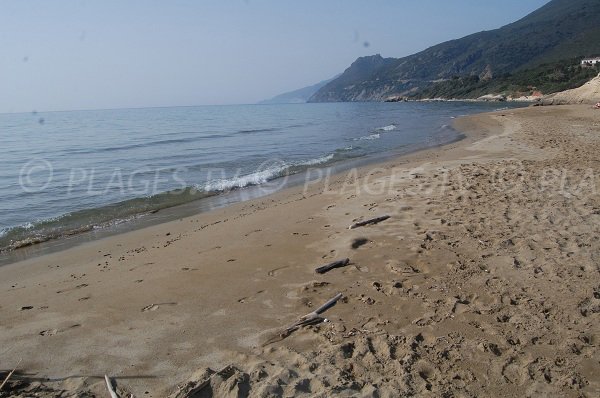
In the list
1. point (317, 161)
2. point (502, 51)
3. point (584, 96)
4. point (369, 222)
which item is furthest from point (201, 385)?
point (502, 51)

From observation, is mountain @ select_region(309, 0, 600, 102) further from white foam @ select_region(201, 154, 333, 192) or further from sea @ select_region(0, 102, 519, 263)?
white foam @ select_region(201, 154, 333, 192)

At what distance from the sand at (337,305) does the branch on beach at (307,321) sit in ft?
0.28

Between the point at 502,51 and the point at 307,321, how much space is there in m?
160

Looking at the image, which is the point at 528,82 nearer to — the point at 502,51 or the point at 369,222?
the point at 502,51

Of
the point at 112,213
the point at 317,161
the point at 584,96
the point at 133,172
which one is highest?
the point at 133,172

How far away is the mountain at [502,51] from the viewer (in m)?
121

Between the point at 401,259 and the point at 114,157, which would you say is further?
the point at 114,157

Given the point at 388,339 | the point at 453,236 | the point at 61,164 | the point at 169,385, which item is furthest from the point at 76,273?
the point at 61,164

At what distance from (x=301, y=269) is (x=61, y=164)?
18522 millimetres

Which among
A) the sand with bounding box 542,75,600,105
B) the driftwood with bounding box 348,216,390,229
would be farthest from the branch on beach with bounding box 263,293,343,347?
the sand with bounding box 542,75,600,105

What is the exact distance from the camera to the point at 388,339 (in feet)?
13.3

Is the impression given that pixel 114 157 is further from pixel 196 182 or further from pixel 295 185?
pixel 295 185

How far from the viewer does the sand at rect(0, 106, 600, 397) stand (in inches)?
141

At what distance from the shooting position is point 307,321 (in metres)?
4.43
